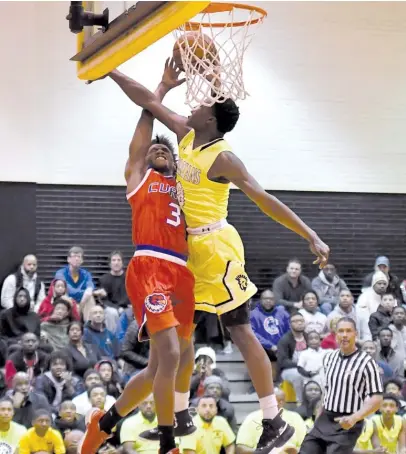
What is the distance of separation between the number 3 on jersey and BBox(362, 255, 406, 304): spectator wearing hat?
10.1m

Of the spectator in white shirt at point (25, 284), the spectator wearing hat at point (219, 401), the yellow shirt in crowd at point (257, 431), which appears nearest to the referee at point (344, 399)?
the yellow shirt in crowd at point (257, 431)

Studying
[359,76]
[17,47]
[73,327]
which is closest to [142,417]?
[73,327]

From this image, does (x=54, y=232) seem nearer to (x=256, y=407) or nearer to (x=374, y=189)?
(x=256, y=407)

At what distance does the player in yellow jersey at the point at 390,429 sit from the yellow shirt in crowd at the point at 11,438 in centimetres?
433

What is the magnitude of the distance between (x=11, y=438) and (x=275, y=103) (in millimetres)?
8090

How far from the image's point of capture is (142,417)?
11570 millimetres

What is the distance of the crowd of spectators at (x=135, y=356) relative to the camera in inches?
454

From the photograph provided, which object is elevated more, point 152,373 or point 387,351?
point 152,373

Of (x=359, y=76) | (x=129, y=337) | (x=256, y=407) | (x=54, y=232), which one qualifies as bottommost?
(x=256, y=407)

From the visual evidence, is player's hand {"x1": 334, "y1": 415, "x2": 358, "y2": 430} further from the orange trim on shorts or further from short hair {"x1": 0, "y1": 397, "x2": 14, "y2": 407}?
short hair {"x1": 0, "y1": 397, "x2": 14, "y2": 407}

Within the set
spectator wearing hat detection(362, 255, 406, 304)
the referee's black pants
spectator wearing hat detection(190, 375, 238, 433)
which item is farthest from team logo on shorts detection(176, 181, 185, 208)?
spectator wearing hat detection(362, 255, 406, 304)

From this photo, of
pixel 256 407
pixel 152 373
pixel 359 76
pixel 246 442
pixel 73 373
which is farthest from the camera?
pixel 359 76

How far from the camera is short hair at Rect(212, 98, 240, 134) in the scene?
21.0 ft

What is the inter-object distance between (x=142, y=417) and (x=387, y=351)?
4.45m
